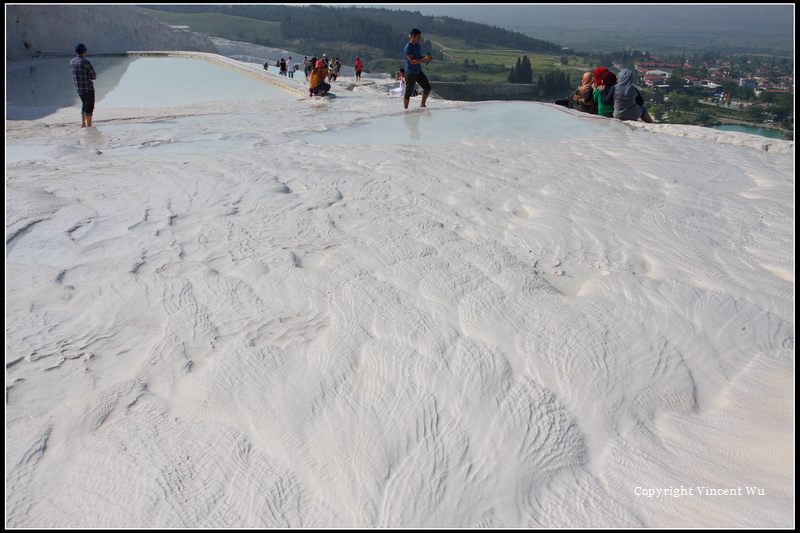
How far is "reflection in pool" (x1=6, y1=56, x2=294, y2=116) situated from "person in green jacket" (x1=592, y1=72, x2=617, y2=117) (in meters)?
5.67

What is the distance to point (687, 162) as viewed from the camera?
12.3ft

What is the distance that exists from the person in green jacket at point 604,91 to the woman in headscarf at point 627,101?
0.83ft

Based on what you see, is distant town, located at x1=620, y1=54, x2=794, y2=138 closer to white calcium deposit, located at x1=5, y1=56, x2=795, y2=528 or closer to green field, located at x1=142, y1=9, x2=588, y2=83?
white calcium deposit, located at x1=5, y1=56, x2=795, y2=528

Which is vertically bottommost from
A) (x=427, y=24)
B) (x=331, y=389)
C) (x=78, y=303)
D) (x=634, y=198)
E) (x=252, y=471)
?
(x=252, y=471)

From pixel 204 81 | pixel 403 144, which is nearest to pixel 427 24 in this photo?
pixel 204 81

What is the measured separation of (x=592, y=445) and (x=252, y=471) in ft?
3.13

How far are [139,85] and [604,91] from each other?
9.69 m

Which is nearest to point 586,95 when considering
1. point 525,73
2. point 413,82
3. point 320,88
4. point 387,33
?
point 413,82

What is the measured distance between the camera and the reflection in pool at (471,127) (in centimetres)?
475

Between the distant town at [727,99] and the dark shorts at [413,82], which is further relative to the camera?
the distant town at [727,99]

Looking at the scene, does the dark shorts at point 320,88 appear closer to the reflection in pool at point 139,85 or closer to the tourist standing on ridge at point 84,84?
the reflection in pool at point 139,85

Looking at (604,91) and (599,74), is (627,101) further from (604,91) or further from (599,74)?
(599,74)

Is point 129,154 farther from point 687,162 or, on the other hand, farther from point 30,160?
point 687,162

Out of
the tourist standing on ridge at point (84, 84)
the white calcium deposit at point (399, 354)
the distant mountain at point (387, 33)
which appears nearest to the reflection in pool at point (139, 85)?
the tourist standing on ridge at point (84, 84)
